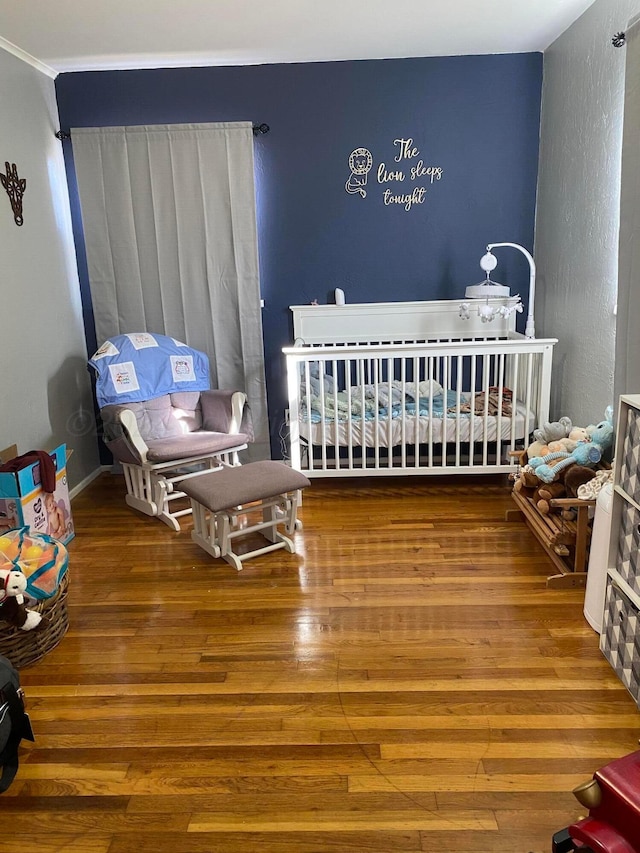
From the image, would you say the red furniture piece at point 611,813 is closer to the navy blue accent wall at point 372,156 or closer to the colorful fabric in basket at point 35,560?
the colorful fabric in basket at point 35,560

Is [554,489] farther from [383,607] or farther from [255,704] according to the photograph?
[255,704]

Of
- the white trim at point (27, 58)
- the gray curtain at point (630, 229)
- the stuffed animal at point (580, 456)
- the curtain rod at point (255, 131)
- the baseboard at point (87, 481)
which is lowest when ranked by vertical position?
the baseboard at point (87, 481)

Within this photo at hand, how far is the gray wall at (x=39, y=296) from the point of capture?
3.24m

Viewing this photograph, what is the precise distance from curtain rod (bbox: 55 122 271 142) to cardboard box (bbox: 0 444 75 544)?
1.99 m

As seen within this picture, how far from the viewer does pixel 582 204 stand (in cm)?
330

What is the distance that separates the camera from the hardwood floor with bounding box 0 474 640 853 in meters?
1.52

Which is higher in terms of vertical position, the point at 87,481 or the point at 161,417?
the point at 161,417

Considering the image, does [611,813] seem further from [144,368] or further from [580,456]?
[144,368]

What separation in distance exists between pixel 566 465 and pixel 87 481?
9.24 feet

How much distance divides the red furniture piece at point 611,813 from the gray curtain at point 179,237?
3.20 meters

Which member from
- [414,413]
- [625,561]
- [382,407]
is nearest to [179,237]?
[382,407]

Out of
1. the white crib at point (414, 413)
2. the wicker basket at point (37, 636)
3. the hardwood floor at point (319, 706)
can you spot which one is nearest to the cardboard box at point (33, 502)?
the hardwood floor at point (319, 706)

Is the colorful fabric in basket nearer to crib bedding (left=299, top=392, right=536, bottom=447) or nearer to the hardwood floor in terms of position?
the hardwood floor

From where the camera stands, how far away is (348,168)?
13.0 ft
